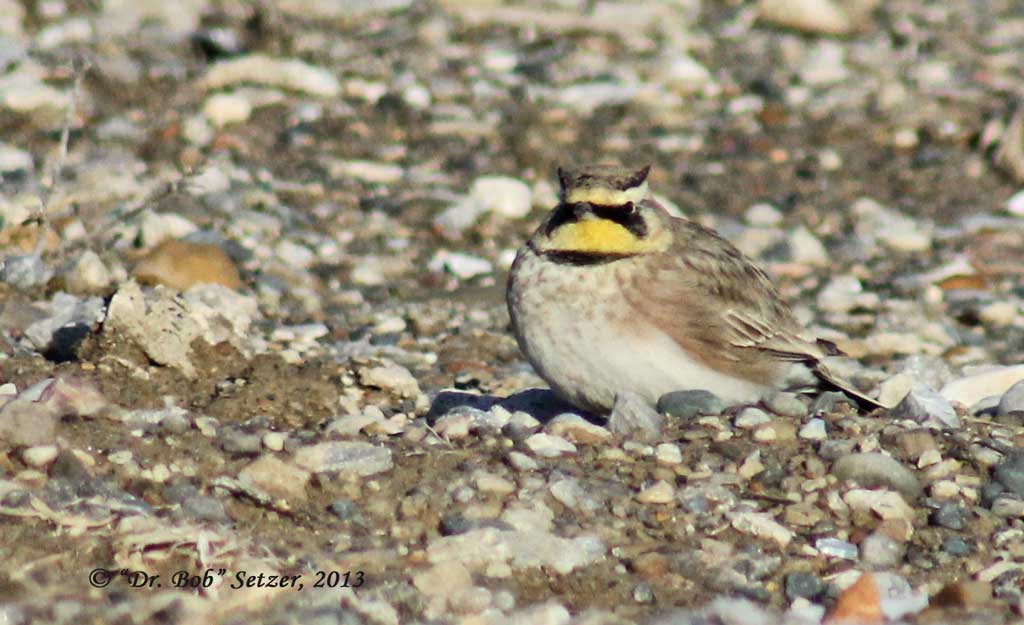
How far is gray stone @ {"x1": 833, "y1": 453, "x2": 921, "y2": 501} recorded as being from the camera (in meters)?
5.34

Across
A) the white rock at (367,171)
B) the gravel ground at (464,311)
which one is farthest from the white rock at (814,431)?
the white rock at (367,171)

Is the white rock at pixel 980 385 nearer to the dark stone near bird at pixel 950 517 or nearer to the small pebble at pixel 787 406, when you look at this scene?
the small pebble at pixel 787 406

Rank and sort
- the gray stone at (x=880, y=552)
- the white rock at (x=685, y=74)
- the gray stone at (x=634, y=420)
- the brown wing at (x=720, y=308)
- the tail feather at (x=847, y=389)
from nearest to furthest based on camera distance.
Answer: the gray stone at (x=880, y=552), the gray stone at (x=634, y=420), the brown wing at (x=720, y=308), the tail feather at (x=847, y=389), the white rock at (x=685, y=74)

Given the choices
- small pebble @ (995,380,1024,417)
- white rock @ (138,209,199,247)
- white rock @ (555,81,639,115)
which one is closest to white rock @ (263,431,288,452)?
small pebble @ (995,380,1024,417)

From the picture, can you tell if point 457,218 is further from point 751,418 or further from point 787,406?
point 751,418

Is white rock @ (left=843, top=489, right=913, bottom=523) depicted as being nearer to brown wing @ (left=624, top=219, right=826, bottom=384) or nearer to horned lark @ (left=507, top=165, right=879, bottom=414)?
horned lark @ (left=507, top=165, right=879, bottom=414)

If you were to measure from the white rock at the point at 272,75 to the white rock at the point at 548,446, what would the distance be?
661cm

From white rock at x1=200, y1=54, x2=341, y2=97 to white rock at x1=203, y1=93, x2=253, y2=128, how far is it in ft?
1.33

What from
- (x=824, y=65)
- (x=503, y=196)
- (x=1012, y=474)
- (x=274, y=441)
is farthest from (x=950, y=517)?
(x=824, y=65)

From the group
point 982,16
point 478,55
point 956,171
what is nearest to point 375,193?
point 478,55

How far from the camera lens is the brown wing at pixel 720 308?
6.27m

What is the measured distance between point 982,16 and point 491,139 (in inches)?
221

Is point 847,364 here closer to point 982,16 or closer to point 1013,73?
point 1013,73

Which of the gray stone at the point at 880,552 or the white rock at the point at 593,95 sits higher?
the gray stone at the point at 880,552
